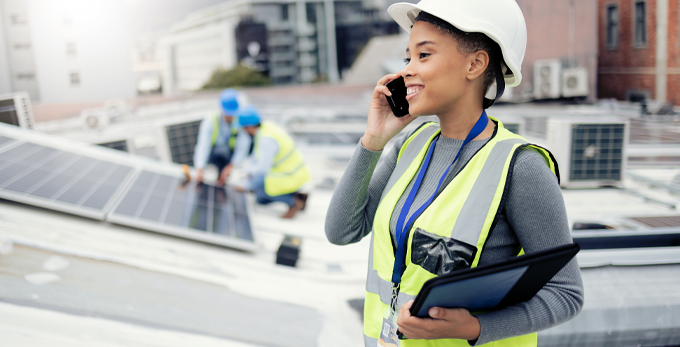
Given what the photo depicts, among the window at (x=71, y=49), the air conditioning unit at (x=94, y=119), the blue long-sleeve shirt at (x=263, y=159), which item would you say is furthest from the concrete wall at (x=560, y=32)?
the window at (x=71, y=49)

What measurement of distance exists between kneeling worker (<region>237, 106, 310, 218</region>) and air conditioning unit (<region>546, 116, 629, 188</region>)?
2.85 meters

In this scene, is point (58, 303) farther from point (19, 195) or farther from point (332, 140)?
point (332, 140)

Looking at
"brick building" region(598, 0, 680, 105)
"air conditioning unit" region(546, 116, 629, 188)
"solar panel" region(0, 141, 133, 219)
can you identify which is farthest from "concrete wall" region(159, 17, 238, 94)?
"solar panel" region(0, 141, 133, 219)

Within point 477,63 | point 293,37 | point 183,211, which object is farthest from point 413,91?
point 293,37

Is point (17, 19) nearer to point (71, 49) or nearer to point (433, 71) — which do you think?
point (71, 49)

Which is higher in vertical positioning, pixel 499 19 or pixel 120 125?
pixel 499 19

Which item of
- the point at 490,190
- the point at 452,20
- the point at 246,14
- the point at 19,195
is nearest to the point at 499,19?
the point at 452,20

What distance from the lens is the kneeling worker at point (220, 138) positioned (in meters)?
5.06

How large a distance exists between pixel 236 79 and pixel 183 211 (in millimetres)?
44510

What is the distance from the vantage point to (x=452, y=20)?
880mm

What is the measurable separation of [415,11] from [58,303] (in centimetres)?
170

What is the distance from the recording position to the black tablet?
76 cm

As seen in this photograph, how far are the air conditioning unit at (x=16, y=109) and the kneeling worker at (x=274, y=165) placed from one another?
1866mm

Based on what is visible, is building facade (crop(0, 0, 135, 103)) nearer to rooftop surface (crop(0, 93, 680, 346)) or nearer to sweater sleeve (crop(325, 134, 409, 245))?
rooftop surface (crop(0, 93, 680, 346))
